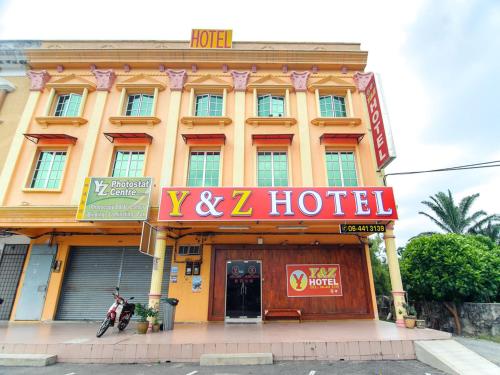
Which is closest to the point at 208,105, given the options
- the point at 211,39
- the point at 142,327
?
the point at 211,39

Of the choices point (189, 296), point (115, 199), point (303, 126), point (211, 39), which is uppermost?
point (211, 39)

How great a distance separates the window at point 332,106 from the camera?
1166cm

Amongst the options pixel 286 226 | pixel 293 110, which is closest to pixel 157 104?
pixel 293 110

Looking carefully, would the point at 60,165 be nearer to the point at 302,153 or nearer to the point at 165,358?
the point at 165,358

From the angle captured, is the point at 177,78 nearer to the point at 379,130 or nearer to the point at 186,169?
the point at 186,169

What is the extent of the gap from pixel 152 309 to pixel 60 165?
6.95 m

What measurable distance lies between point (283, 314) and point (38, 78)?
14.5 m

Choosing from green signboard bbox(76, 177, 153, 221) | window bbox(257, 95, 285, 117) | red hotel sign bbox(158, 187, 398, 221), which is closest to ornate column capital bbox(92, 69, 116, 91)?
green signboard bbox(76, 177, 153, 221)

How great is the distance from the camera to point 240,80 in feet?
38.9

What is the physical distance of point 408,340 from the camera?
20.1ft

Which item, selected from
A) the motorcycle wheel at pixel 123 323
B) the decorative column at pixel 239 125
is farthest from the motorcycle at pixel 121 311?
the decorative column at pixel 239 125

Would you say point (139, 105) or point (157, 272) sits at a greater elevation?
point (139, 105)

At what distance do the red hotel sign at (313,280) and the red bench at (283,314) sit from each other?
0.60 m

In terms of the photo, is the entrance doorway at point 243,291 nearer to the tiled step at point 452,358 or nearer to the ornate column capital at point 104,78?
the tiled step at point 452,358
